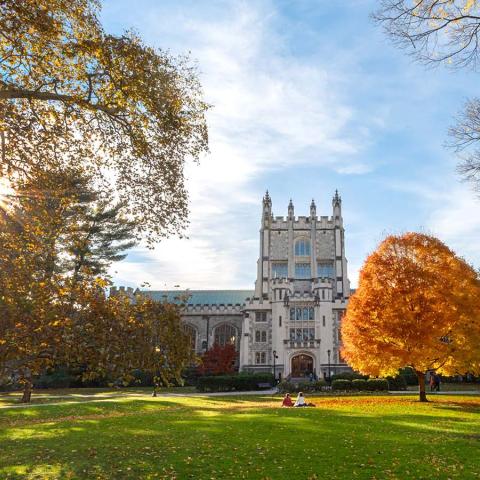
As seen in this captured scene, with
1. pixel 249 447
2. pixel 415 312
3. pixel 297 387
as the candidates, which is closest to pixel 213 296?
pixel 297 387

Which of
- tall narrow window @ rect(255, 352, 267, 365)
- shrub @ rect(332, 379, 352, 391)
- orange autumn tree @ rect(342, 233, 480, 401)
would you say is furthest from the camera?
tall narrow window @ rect(255, 352, 267, 365)

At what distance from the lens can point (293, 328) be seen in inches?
1845

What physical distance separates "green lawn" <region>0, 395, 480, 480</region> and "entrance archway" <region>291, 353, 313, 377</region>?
29666 millimetres

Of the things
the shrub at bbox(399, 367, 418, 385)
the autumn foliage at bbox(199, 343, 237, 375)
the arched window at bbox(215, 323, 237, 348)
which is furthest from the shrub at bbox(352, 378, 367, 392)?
the arched window at bbox(215, 323, 237, 348)

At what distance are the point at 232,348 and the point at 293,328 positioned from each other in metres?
6.75

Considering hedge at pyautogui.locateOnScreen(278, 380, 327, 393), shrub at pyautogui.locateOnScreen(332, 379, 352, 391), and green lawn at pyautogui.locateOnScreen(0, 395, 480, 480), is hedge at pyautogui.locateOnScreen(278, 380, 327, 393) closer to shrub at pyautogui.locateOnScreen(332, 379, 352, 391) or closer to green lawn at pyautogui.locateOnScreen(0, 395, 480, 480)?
shrub at pyautogui.locateOnScreen(332, 379, 352, 391)

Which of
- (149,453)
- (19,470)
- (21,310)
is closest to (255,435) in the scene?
(149,453)

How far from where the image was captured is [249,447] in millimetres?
10102

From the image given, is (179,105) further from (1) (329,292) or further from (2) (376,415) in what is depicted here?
(1) (329,292)

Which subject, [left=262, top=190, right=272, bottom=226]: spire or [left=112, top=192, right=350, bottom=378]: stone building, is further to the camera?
[left=262, top=190, right=272, bottom=226]: spire

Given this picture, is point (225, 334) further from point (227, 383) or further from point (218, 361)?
point (227, 383)

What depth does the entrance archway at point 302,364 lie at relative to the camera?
45312 millimetres

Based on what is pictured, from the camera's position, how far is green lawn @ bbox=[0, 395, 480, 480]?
324 inches

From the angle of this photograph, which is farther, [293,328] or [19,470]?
[293,328]
